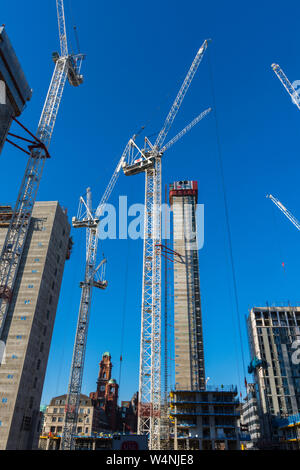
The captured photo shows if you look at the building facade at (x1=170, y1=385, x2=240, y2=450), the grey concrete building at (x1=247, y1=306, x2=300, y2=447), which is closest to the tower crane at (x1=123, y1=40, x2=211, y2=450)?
the building facade at (x1=170, y1=385, x2=240, y2=450)

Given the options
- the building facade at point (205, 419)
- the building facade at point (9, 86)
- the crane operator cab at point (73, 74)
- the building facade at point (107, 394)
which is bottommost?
the building facade at point (205, 419)

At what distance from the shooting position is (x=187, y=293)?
127m

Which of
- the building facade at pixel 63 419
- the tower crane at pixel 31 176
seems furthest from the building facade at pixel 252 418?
the tower crane at pixel 31 176

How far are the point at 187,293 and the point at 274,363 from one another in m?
55.1

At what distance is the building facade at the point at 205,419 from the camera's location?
95312 mm

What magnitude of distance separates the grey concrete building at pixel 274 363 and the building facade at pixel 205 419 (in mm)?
43851

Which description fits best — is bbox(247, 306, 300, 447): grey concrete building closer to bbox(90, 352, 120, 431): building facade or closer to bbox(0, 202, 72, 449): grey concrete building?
bbox(90, 352, 120, 431): building facade

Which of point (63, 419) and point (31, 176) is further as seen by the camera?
point (63, 419)

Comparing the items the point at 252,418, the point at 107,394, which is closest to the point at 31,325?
the point at 107,394

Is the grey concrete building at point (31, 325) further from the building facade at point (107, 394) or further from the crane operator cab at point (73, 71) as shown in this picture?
the building facade at point (107, 394)

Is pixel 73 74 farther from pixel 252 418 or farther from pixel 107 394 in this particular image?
pixel 252 418

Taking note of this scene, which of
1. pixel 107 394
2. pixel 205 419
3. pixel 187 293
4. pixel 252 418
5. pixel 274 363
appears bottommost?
pixel 205 419

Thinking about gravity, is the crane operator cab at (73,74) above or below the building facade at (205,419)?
above

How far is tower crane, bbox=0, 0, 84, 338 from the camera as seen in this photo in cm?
5748
